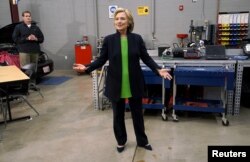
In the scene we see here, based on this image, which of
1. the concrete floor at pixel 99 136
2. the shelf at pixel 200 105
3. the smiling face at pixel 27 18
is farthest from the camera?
the smiling face at pixel 27 18

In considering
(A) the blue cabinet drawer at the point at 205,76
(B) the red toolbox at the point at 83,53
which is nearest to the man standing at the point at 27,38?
(B) the red toolbox at the point at 83,53

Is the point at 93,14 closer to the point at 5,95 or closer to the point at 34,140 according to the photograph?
the point at 5,95

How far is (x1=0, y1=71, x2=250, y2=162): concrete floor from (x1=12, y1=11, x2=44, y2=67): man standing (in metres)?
1.28

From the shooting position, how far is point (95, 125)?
354 cm

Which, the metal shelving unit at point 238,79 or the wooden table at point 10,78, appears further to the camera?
the metal shelving unit at point 238,79

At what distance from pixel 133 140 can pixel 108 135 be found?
1.18ft

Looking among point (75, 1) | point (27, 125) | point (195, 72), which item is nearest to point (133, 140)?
point (195, 72)

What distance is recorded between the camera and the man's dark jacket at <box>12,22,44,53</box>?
4984 millimetres

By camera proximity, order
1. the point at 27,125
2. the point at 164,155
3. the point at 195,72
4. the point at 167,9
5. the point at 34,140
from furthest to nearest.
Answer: the point at 167,9
the point at 27,125
the point at 195,72
the point at 34,140
the point at 164,155

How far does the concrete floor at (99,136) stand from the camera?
2.72m

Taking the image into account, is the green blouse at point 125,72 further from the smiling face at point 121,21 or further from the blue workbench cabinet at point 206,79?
the blue workbench cabinet at point 206,79

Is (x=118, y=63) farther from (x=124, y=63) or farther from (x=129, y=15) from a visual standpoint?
(x=129, y=15)

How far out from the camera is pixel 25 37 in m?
5.00

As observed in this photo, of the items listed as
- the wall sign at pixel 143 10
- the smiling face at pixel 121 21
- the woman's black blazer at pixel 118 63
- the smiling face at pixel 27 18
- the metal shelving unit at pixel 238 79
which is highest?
the wall sign at pixel 143 10
